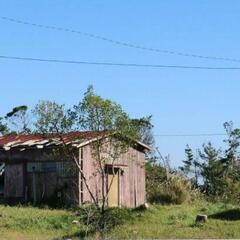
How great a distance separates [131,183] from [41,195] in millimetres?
5435

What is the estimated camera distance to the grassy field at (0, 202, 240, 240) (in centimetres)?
2059

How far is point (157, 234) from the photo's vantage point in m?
20.5

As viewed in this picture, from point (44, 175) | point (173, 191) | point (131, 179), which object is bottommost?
point (173, 191)

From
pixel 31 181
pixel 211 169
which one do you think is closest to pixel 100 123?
pixel 31 181

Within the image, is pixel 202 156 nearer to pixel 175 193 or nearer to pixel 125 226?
pixel 175 193

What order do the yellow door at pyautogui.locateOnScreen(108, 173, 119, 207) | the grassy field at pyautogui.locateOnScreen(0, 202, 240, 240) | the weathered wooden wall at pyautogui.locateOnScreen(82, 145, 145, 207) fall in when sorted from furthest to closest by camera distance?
the weathered wooden wall at pyautogui.locateOnScreen(82, 145, 145, 207) < the yellow door at pyautogui.locateOnScreen(108, 173, 119, 207) < the grassy field at pyautogui.locateOnScreen(0, 202, 240, 240)

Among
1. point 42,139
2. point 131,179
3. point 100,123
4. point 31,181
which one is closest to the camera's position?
point 100,123

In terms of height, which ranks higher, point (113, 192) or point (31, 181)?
point (31, 181)

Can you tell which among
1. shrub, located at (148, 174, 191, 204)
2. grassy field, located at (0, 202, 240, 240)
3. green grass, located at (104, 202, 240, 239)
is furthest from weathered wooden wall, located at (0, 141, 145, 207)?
green grass, located at (104, 202, 240, 239)

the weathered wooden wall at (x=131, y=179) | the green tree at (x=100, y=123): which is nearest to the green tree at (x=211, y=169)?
the weathered wooden wall at (x=131, y=179)

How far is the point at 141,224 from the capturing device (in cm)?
2298

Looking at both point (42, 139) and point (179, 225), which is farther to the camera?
point (42, 139)

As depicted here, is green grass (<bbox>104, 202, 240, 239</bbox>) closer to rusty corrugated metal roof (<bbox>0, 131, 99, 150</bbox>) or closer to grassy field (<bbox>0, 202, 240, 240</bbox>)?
grassy field (<bbox>0, 202, 240, 240</bbox>)

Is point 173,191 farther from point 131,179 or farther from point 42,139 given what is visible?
point 42,139
